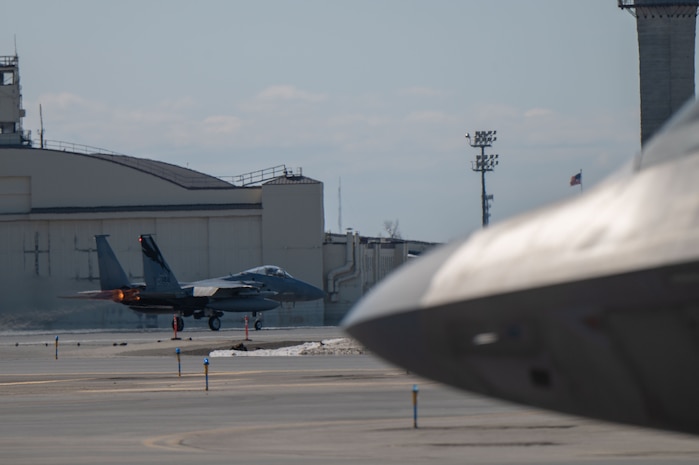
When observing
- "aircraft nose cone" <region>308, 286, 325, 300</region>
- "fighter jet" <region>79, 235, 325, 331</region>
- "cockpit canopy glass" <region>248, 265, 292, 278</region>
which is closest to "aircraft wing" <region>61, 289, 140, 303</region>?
"fighter jet" <region>79, 235, 325, 331</region>

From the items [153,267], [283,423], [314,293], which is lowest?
[283,423]

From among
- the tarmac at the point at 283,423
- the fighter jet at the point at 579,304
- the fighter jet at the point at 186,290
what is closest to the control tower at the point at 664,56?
the fighter jet at the point at 186,290

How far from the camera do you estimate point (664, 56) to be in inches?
2288

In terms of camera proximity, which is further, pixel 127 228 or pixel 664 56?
pixel 127 228

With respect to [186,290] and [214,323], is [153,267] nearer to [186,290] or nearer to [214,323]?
[186,290]

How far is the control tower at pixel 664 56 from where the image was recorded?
57.7m

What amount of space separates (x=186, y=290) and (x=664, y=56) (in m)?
27.4

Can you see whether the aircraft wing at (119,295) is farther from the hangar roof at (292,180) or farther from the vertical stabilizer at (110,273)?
the hangar roof at (292,180)

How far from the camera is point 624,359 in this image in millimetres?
5047

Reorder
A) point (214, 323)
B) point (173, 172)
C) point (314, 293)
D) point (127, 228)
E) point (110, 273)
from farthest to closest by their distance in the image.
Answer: point (173, 172) → point (127, 228) → point (314, 293) → point (214, 323) → point (110, 273)

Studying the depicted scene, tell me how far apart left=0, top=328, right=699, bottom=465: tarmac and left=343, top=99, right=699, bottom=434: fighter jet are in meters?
1.85

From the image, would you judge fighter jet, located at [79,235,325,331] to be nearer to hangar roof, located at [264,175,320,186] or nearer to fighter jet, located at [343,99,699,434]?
hangar roof, located at [264,175,320,186]

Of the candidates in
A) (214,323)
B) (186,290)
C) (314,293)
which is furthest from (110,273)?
(314,293)

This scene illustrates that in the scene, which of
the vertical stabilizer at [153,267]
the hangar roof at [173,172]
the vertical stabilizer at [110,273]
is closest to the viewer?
the vertical stabilizer at [153,267]
